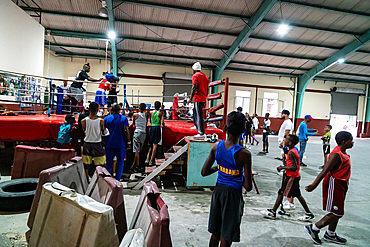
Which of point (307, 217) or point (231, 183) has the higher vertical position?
point (231, 183)

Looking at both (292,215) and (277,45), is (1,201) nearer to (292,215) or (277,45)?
(292,215)

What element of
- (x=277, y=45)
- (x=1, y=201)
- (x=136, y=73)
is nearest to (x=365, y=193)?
(x=1, y=201)

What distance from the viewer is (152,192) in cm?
241

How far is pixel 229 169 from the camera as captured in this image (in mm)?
2086

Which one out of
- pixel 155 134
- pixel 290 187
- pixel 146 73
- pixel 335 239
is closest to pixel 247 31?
pixel 146 73

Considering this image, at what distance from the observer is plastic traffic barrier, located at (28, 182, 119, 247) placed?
1854 mm

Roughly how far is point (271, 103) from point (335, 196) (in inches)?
732

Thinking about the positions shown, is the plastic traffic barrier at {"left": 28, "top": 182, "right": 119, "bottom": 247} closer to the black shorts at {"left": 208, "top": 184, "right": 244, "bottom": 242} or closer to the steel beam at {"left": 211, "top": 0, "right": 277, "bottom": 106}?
the black shorts at {"left": 208, "top": 184, "right": 244, "bottom": 242}

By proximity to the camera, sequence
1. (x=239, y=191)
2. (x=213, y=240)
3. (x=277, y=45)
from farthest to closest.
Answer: (x=277, y=45)
(x=213, y=240)
(x=239, y=191)

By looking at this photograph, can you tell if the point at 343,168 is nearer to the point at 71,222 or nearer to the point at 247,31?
the point at 71,222

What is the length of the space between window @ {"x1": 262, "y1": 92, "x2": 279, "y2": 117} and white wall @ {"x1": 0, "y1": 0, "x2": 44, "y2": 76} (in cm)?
1756

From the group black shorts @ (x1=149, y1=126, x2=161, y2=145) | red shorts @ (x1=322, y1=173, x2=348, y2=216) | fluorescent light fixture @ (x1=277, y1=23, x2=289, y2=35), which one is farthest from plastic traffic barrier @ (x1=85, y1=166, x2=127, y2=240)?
fluorescent light fixture @ (x1=277, y1=23, x2=289, y2=35)

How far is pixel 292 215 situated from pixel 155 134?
363 centimetres

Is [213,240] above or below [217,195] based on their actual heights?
below
